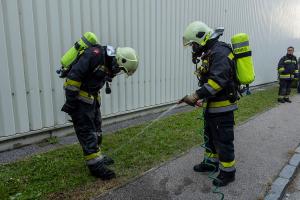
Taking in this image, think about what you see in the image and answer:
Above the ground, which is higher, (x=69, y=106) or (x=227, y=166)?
(x=69, y=106)

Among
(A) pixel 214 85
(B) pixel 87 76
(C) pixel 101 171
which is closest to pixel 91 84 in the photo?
(B) pixel 87 76

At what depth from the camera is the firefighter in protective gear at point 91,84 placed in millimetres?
3777

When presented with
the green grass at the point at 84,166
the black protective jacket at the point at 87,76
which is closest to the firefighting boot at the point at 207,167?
the green grass at the point at 84,166

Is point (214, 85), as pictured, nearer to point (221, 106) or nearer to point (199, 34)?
point (221, 106)

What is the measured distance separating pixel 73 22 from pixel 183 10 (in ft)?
12.4

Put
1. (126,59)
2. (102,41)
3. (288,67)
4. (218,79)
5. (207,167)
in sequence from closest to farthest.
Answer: (218,79) < (126,59) < (207,167) < (102,41) < (288,67)

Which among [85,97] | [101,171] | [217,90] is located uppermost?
[217,90]

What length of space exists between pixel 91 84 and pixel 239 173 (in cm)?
260

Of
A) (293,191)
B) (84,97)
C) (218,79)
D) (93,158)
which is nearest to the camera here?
(218,79)

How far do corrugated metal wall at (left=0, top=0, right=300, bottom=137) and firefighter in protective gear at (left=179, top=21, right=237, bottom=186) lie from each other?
2716mm

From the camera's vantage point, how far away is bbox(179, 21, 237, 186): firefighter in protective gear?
3.81m

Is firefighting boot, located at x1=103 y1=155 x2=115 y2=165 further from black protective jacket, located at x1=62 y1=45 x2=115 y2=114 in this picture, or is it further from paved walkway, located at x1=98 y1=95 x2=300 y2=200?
black protective jacket, located at x1=62 y1=45 x2=115 y2=114

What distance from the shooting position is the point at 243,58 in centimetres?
393

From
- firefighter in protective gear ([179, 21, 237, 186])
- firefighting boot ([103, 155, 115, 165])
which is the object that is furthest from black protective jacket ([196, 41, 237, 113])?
firefighting boot ([103, 155, 115, 165])
